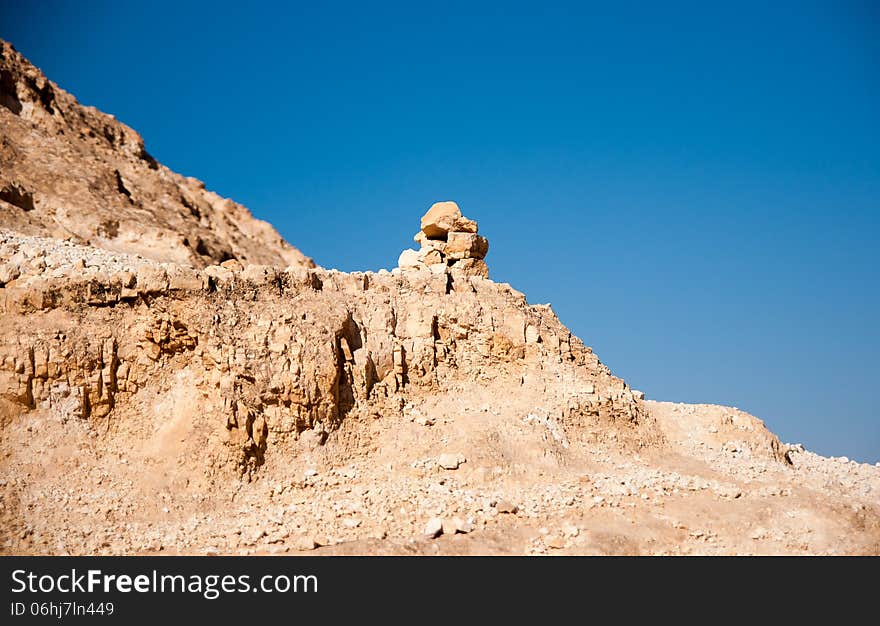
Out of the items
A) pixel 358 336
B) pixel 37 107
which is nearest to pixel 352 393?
pixel 358 336

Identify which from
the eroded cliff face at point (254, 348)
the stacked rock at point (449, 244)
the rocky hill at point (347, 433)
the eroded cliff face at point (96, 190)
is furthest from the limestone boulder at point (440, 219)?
the eroded cliff face at point (96, 190)

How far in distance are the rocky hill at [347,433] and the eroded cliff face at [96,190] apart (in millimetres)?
10124

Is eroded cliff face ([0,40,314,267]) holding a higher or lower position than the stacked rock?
higher

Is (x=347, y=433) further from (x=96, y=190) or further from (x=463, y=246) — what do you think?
(x=96, y=190)

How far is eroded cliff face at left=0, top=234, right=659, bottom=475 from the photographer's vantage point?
773 inches

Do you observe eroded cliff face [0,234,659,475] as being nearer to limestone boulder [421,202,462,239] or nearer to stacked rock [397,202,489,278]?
stacked rock [397,202,489,278]

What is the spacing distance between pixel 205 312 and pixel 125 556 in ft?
21.3

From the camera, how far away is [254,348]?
20.8 metres

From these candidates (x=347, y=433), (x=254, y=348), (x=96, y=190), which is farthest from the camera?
(x=96, y=190)

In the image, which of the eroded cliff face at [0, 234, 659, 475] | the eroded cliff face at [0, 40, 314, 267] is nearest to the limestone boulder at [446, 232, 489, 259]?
the eroded cliff face at [0, 234, 659, 475]

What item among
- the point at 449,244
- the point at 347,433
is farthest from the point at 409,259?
the point at 347,433

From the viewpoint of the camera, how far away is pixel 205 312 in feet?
68.9

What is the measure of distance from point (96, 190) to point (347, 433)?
19.9 m

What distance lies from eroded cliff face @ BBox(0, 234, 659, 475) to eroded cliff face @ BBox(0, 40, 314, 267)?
9.86 metres
